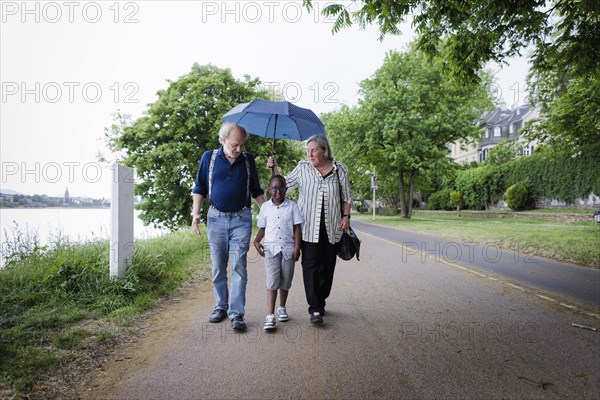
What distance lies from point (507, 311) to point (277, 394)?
350cm

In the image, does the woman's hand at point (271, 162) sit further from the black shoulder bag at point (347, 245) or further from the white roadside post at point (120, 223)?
the white roadside post at point (120, 223)

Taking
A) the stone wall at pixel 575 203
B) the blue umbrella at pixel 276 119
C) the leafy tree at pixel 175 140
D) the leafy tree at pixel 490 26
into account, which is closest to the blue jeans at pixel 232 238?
the blue umbrella at pixel 276 119

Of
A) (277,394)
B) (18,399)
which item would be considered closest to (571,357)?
(277,394)

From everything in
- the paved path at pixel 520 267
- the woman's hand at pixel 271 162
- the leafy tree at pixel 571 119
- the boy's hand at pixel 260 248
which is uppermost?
the leafy tree at pixel 571 119

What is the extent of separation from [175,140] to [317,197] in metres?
12.9

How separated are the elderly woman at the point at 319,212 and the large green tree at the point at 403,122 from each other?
22.8 metres

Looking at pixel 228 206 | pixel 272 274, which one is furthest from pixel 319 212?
pixel 228 206

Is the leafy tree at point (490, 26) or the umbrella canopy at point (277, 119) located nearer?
the umbrella canopy at point (277, 119)

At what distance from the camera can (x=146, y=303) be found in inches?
199

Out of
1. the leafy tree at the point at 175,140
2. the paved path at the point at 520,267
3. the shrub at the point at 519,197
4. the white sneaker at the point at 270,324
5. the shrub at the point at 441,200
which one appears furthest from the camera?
the shrub at the point at 441,200

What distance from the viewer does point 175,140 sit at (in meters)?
16.1

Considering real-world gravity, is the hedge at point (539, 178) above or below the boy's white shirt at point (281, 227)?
above

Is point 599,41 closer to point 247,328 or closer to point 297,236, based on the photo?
point 297,236

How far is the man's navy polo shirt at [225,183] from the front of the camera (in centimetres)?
450
